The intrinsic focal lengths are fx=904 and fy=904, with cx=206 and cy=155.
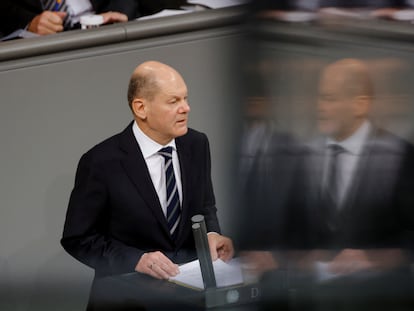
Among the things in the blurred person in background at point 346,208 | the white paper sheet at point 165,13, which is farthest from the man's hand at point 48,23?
the blurred person in background at point 346,208

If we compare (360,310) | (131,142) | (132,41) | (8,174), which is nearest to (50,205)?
(8,174)

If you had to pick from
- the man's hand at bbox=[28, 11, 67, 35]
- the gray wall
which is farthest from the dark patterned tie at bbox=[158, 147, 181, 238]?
the man's hand at bbox=[28, 11, 67, 35]

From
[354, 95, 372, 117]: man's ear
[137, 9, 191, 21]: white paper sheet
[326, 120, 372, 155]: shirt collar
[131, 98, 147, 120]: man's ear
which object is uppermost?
[354, 95, 372, 117]: man's ear

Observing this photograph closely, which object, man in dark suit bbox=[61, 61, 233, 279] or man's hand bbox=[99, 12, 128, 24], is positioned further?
man's hand bbox=[99, 12, 128, 24]

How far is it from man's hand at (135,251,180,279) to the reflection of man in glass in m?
0.69

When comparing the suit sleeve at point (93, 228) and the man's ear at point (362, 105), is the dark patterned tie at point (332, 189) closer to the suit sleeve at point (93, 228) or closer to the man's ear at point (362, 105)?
the man's ear at point (362, 105)

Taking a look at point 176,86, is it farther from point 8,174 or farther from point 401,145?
point 401,145

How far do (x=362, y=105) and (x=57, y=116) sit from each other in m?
1.45

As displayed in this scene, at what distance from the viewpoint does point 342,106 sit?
531 millimetres

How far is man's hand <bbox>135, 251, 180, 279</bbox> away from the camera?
127 centimetres

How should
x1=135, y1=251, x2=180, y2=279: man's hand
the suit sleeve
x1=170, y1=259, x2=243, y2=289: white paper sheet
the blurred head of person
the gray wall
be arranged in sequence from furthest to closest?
the gray wall → the suit sleeve → x1=135, y1=251, x2=180, y2=279: man's hand → x1=170, y1=259, x2=243, y2=289: white paper sheet → the blurred head of person

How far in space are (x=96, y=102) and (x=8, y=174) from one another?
0.24 m

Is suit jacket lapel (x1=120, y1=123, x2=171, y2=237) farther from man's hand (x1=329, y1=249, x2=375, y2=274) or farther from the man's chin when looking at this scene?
man's hand (x1=329, y1=249, x2=375, y2=274)

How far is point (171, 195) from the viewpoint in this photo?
1.46 m
